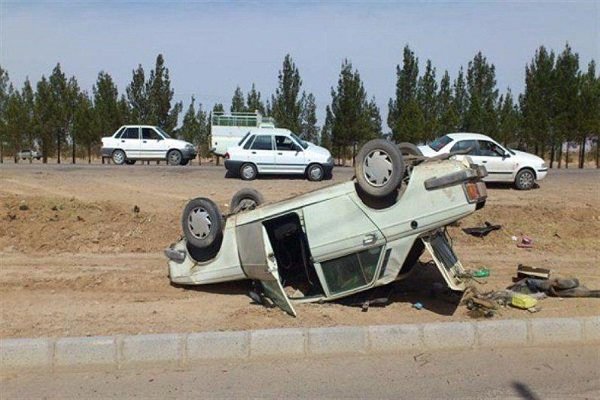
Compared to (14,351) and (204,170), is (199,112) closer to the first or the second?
(204,170)

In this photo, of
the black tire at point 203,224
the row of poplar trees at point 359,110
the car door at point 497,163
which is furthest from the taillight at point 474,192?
the row of poplar trees at point 359,110

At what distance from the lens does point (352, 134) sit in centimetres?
3744

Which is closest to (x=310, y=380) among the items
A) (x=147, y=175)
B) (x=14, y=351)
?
(x=14, y=351)

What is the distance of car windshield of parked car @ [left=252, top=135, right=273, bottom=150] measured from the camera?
18500 mm

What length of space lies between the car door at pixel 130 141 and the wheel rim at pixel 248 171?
8.57 m

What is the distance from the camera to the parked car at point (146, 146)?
979 inches

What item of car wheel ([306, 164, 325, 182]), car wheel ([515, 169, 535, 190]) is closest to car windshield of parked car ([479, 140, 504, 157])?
car wheel ([515, 169, 535, 190])

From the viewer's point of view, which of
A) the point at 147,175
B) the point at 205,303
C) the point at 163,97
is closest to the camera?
the point at 205,303

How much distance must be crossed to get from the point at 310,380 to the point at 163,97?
3785cm

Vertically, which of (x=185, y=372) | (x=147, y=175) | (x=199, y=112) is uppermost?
(x=199, y=112)

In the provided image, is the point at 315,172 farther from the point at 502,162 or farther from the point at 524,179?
the point at 524,179

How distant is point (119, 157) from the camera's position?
25312 millimetres

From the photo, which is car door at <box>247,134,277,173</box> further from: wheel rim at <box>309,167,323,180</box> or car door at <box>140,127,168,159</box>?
car door at <box>140,127,168,159</box>

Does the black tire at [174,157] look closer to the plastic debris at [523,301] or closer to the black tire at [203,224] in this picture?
the black tire at [203,224]
